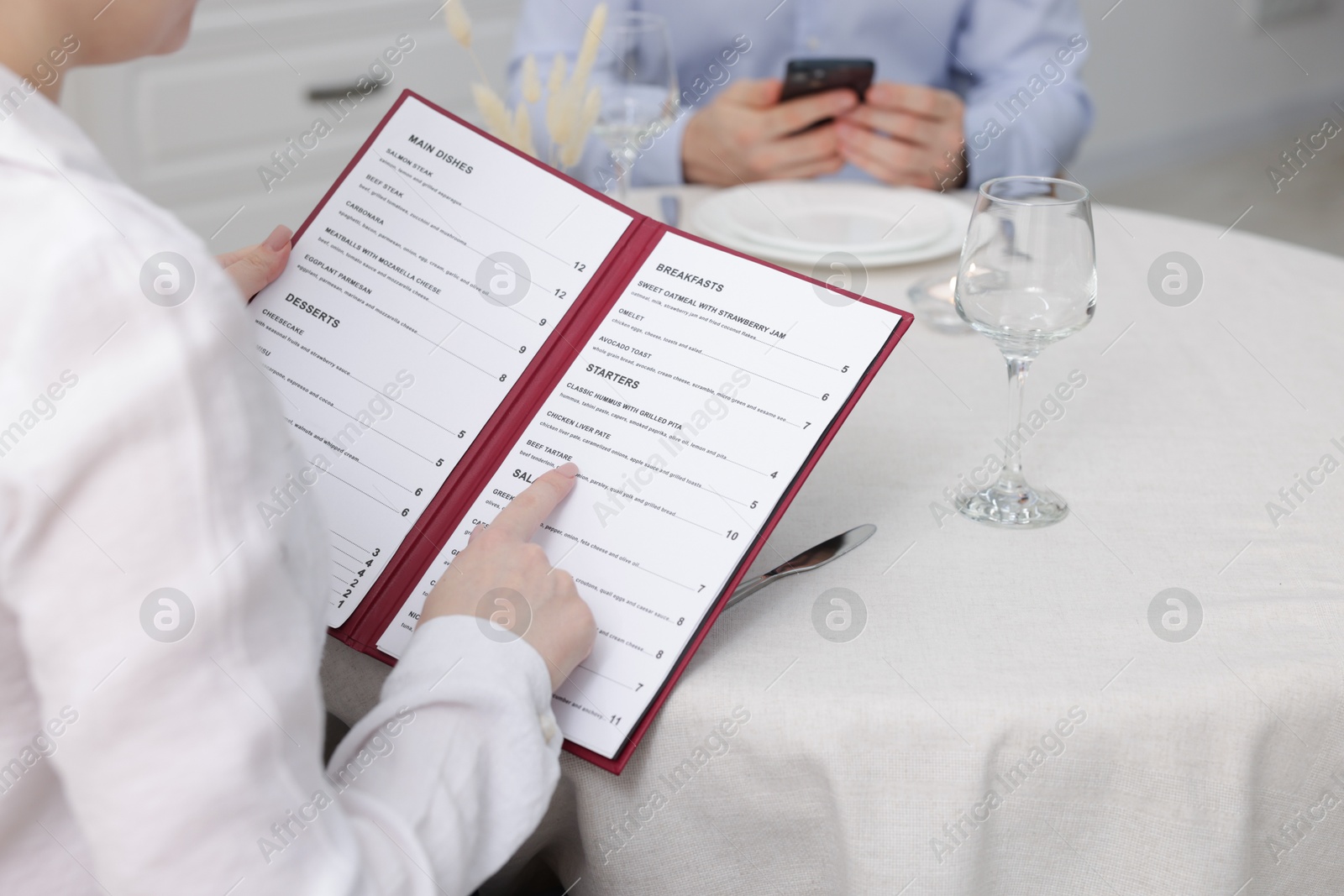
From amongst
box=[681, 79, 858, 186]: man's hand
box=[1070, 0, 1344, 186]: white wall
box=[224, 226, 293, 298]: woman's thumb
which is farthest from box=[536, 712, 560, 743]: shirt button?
box=[1070, 0, 1344, 186]: white wall

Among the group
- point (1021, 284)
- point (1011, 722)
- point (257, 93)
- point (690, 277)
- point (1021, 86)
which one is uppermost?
point (1021, 86)

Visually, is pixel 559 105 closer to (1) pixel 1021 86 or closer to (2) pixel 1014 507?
(2) pixel 1014 507

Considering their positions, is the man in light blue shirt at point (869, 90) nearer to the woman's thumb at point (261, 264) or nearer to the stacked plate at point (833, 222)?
the stacked plate at point (833, 222)

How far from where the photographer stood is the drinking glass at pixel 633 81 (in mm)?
1279

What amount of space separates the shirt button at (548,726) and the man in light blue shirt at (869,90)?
0.86 metres

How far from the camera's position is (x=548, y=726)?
66 centimetres

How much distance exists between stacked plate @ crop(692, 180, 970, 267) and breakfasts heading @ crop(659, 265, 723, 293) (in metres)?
0.40

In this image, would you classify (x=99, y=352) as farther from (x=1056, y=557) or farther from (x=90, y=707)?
(x=1056, y=557)

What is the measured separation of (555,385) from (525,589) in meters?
0.16

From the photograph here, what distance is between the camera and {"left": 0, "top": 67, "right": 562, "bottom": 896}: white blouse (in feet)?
1.54

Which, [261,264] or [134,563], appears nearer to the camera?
[134,563]

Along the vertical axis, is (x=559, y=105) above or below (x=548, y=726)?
above

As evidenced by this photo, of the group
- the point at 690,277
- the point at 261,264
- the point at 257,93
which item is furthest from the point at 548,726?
the point at 257,93

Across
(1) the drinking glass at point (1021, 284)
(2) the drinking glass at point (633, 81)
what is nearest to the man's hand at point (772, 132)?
(2) the drinking glass at point (633, 81)
